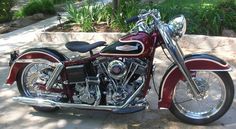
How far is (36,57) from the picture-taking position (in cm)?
454

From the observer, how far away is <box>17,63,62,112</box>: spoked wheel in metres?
4.60

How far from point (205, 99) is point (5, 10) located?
23.2 ft

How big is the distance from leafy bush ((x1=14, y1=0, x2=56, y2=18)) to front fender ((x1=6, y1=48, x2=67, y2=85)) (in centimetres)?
655

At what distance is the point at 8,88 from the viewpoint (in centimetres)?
560

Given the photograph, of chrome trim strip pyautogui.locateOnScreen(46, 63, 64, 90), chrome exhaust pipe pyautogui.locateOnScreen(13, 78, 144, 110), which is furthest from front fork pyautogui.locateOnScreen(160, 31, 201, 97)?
chrome trim strip pyautogui.locateOnScreen(46, 63, 64, 90)

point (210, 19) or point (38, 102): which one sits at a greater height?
point (210, 19)

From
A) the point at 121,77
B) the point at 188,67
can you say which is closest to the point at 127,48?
the point at 121,77

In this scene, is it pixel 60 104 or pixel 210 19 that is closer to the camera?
pixel 60 104

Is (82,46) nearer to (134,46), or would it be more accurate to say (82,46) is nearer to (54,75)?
(54,75)

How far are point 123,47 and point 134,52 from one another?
0.39ft

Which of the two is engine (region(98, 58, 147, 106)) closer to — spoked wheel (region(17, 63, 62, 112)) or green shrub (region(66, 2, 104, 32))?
spoked wheel (region(17, 63, 62, 112))

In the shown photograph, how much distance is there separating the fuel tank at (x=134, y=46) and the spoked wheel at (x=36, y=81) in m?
0.89

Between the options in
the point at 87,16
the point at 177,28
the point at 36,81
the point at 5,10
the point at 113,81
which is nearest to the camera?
the point at 177,28

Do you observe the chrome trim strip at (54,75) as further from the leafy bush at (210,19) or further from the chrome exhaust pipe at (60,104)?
the leafy bush at (210,19)
